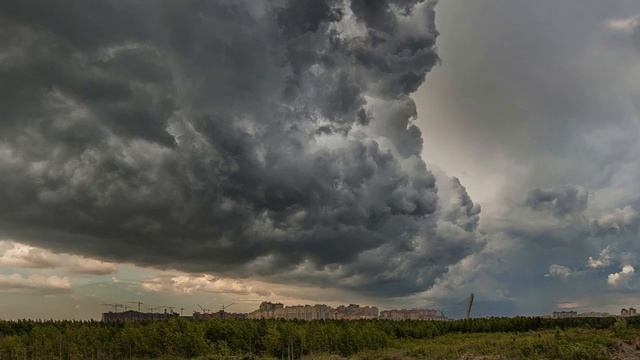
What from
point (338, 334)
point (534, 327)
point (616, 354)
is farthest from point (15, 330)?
point (616, 354)

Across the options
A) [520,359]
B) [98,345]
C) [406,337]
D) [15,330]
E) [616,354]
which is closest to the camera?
[616,354]

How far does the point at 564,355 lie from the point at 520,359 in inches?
114

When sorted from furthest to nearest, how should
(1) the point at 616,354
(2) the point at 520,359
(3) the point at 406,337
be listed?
(3) the point at 406,337 < (2) the point at 520,359 < (1) the point at 616,354

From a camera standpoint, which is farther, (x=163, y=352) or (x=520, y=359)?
(x=163, y=352)

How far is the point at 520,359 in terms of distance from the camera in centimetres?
3869

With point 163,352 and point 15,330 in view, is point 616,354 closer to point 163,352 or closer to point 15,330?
point 163,352


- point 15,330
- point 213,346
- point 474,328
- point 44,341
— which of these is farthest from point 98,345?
point 474,328

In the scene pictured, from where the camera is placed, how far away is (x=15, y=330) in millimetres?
119312

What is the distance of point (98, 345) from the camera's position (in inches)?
3241

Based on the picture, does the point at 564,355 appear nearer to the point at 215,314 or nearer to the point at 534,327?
the point at 534,327

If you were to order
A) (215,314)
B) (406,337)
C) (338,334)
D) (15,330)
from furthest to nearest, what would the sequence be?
(215,314), (15,330), (406,337), (338,334)

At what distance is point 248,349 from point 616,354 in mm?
64065

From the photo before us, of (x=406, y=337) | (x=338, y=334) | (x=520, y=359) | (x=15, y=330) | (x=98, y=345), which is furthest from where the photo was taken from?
(x=15, y=330)

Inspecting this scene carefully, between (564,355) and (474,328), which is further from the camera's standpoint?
(474,328)
